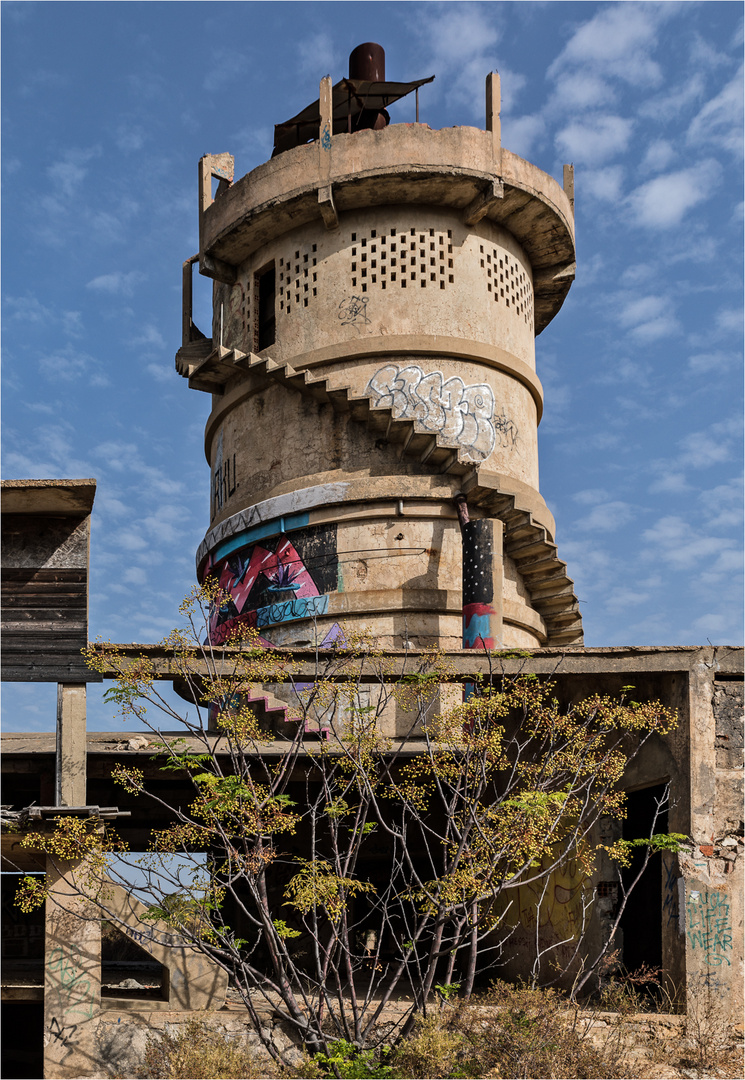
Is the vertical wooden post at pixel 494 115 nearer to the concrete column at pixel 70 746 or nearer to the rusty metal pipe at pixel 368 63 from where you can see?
the rusty metal pipe at pixel 368 63

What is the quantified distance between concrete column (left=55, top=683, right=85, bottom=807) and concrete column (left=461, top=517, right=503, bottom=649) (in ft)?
23.1

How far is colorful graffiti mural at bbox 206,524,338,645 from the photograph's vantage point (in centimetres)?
2058

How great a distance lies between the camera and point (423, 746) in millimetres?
15383

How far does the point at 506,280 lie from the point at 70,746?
13342mm

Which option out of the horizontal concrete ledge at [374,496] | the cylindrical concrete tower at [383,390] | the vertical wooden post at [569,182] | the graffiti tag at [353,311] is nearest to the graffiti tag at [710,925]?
the cylindrical concrete tower at [383,390]

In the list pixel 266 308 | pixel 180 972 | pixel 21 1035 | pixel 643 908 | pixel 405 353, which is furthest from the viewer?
pixel 266 308

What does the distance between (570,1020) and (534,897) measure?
396cm

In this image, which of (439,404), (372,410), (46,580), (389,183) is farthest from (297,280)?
(46,580)

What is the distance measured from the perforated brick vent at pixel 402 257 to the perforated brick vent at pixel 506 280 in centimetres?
92

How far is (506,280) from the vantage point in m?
22.8

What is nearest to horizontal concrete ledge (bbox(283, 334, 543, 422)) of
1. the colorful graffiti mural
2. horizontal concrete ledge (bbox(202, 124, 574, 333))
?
horizontal concrete ledge (bbox(202, 124, 574, 333))

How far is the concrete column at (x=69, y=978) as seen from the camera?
1279 cm

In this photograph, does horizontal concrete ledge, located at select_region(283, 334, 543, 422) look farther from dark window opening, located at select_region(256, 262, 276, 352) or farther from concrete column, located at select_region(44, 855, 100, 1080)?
concrete column, located at select_region(44, 855, 100, 1080)

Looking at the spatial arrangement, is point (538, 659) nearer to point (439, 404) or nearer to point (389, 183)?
point (439, 404)
